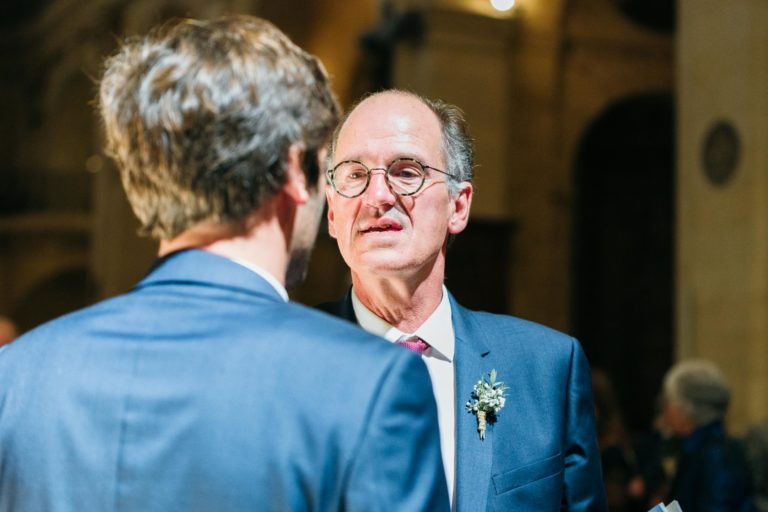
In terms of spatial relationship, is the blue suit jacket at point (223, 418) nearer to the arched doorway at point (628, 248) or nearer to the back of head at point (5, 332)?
the back of head at point (5, 332)

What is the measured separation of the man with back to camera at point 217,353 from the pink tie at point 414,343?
1.07 metres

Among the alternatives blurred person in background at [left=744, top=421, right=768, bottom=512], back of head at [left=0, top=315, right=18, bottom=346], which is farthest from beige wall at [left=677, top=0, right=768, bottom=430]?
back of head at [left=0, top=315, right=18, bottom=346]

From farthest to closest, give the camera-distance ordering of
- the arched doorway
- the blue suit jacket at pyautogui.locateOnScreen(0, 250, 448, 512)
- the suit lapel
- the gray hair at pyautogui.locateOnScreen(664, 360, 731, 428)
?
the arched doorway
the gray hair at pyautogui.locateOnScreen(664, 360, 731, 428)
the suit lapel
the blue suit jacket at pyautogui.locateOnScreen(0, 250, 448, 512)

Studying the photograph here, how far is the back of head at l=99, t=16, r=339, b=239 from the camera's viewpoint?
5.14ft

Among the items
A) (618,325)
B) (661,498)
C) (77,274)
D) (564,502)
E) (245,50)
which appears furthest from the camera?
(77,274)

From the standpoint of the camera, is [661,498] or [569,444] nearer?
[569,444]

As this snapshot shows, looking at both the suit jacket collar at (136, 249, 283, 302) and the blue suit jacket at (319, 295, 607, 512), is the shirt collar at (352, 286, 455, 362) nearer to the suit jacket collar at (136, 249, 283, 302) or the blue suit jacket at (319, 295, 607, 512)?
the blue suit jacket at (319, 295, 607, 512)

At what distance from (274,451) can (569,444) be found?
143cm

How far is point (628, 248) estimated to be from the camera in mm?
12562

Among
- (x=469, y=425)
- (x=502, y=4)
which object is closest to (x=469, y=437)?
(x=469, y=425)

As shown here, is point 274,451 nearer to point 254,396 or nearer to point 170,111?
point 254,396

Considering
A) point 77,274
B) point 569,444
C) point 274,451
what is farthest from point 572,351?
point 77,274

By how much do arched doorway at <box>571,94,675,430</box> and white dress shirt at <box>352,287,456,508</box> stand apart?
9.41 meters

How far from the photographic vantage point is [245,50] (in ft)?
5.24
